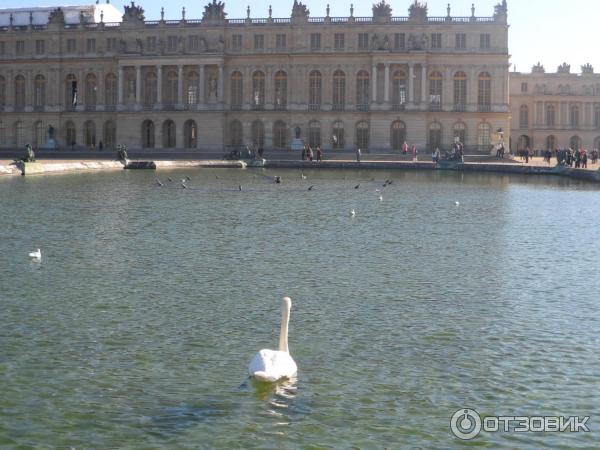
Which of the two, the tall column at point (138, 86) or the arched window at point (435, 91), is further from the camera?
the tall column at point (138, 86)

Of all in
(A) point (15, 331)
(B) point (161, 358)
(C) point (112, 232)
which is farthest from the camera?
(C) point (112, 232)

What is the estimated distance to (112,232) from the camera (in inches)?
1038

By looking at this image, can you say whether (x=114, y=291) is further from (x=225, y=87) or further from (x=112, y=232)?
(x=225, y=87)

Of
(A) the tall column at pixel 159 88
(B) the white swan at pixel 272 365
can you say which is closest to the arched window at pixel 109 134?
(A) the tall column at pixel 159 88

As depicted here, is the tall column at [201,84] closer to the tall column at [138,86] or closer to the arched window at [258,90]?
the arched window at [258,90]

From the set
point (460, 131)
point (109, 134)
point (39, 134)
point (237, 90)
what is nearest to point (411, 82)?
point (460, 131)

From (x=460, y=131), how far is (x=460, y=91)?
379cm

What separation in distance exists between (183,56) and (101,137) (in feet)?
41.6

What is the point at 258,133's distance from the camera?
307 ft

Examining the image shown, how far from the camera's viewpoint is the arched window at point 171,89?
9488 cm

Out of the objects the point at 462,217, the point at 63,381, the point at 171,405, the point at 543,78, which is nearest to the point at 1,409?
the point at 63,381

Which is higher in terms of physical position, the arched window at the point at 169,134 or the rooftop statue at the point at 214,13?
the rooftop statue at the point at 214,13

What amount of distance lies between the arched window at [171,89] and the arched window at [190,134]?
255 cm

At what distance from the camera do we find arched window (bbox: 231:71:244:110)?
307 ft
